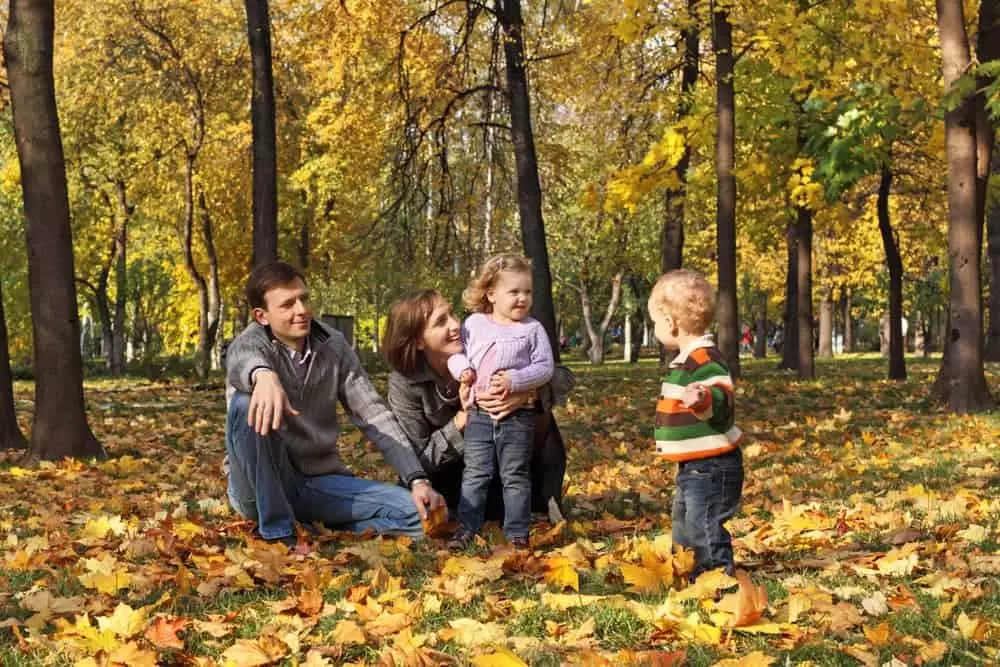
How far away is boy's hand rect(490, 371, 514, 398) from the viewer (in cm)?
536

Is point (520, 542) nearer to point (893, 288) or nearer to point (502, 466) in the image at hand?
point (502, 466)

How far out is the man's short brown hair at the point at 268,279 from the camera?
5.39 m

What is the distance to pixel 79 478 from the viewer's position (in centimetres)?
838

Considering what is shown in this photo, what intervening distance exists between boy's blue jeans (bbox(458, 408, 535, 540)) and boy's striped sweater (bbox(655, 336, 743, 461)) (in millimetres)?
1109

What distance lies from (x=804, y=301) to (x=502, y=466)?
15813 mm

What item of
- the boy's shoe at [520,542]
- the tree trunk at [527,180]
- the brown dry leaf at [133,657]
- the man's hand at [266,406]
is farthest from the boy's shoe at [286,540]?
the tree trunk at [527,180]

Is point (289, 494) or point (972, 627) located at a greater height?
point (289, 494)

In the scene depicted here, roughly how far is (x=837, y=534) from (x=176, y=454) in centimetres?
633

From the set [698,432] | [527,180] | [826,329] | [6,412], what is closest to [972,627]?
[698,432]

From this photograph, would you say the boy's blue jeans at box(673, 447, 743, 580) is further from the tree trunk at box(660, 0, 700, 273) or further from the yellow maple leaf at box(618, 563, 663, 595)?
the tree trunk at box(660, 0, 700, 273)

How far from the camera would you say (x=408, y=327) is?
19.0 ft

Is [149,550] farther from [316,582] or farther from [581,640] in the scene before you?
[581,640]

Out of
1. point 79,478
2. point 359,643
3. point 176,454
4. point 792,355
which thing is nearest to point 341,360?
point 359,643

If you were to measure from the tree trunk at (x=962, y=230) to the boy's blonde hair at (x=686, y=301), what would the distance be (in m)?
8.38
